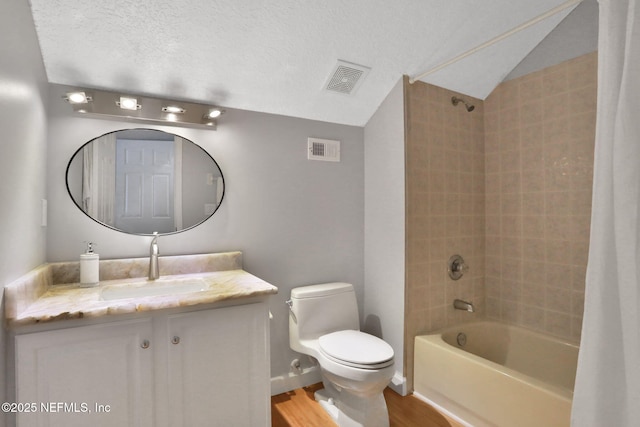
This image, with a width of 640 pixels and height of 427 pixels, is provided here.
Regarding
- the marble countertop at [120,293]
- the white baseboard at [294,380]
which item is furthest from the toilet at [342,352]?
the marble countertop at [120,293]

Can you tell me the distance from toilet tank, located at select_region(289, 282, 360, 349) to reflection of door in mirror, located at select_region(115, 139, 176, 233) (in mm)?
921

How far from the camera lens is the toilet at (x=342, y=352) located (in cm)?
166

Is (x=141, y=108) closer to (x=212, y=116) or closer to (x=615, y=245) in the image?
(x=212, y=116)

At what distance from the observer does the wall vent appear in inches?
89.8

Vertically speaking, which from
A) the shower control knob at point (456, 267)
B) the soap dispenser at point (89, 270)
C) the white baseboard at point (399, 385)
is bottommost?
the white baseboard at point (399, 385)

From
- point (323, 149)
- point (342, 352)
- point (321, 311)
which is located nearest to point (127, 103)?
point (323, 149)

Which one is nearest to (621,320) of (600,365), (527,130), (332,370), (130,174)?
(600,365)

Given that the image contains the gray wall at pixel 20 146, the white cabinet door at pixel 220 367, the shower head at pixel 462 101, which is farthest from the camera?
the shower head at pixel 462 101

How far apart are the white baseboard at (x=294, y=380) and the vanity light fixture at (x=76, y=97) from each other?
6.50 ft

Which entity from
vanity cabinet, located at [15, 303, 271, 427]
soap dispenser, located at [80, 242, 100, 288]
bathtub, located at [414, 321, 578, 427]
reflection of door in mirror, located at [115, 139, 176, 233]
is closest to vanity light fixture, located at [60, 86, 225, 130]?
reflection of door in mirror, located at [115, 139, 176, 233]

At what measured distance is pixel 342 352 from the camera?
174cm

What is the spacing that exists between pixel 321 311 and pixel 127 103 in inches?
66.0

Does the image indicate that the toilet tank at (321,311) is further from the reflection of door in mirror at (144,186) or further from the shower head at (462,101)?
the shower head at (462,101)

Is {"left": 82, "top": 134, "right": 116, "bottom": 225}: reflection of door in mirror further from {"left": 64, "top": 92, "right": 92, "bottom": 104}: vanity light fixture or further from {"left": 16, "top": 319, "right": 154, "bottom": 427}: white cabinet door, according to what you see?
{"left": 16, "top": 319, "right": 154, "bottom": 427}: white cabinet door
